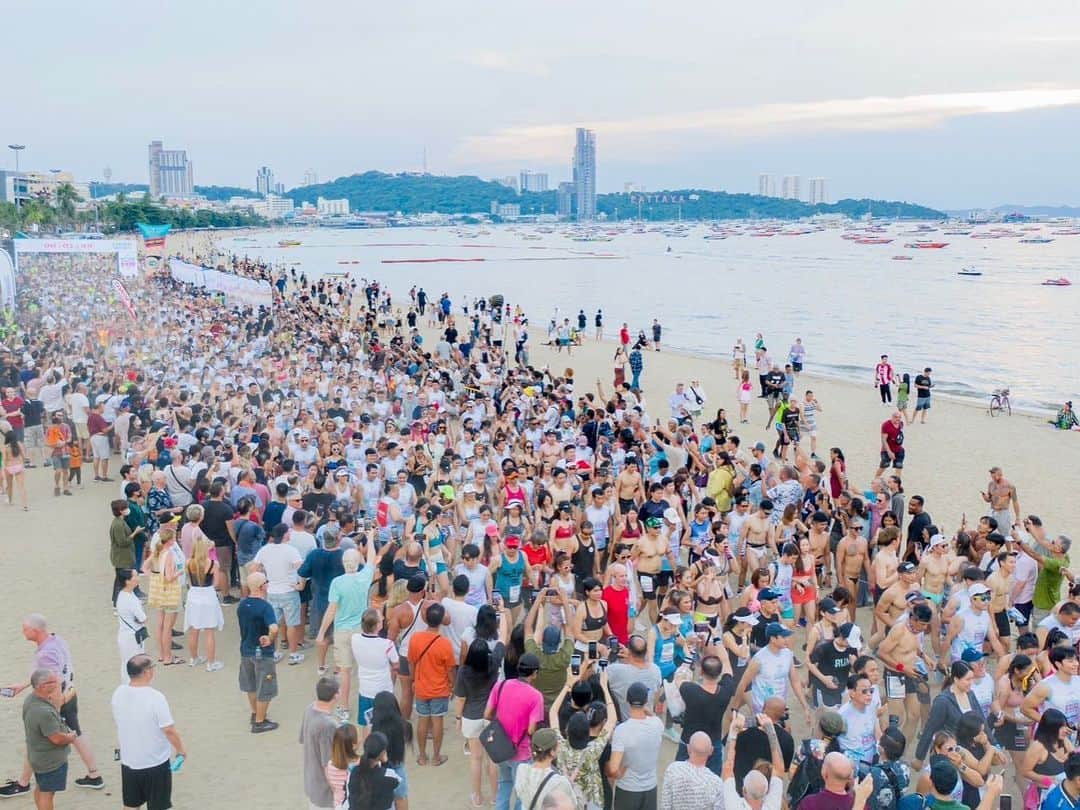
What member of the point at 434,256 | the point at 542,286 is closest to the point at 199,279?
the point at 542,286

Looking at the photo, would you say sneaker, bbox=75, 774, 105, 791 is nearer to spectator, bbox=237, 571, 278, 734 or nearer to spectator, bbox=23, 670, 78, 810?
spectator, bbox=23, 670, 78, 810

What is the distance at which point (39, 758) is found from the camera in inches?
241

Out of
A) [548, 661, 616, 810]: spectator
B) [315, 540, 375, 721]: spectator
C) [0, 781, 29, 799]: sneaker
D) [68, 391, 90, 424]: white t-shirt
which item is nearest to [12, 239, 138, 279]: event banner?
[68, 391, 90, 424]: white t-shirt

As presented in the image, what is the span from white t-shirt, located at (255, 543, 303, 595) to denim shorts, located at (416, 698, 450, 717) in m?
2.10

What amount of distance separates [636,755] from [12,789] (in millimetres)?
4692

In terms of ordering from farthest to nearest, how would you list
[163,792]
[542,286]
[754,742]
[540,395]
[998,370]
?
Result: 1. [542,286]
2. [998,370]
3. [540,395]
4. [163,792]
5. [754,742]

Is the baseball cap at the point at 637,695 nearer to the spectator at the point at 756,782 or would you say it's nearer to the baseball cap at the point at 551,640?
the spectator at the point at 756,782

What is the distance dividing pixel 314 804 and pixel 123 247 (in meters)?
28.0

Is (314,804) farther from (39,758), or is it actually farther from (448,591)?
(448,591)

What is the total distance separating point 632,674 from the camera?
622 centimetres

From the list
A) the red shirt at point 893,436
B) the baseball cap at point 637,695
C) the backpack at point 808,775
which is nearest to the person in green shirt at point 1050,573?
the backpack at point 808,775

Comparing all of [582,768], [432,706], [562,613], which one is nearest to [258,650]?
[432,706]

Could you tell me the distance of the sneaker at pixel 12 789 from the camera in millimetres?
6805

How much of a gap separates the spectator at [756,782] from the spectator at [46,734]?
14.1 feet
